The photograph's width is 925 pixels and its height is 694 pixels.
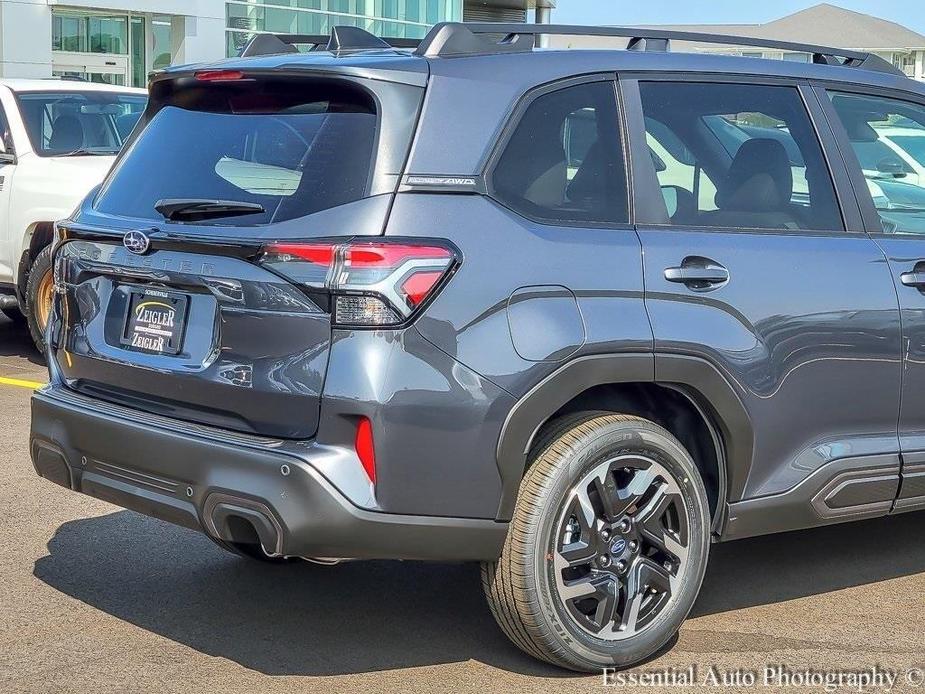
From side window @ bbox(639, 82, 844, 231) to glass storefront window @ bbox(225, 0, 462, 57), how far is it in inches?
1133

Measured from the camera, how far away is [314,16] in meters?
35.5

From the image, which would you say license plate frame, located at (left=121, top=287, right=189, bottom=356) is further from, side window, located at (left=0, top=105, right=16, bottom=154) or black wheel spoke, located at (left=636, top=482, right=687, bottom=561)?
side window, located at (left=0, top=105, right=16, bottom=154)

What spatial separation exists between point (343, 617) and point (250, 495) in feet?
3.32

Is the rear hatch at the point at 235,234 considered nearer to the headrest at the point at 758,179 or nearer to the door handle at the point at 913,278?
the headrest at the point at 758,179

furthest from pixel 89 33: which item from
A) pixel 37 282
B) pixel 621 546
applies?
pixel 621 546

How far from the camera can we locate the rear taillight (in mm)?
3730

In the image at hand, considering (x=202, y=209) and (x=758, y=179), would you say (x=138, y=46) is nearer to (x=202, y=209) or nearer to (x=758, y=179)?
(x=758, y=179)

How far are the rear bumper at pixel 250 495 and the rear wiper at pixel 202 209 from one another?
23.5 inches

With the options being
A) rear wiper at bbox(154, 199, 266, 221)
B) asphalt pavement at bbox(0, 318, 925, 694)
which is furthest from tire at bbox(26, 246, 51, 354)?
rear wiper at bbox(154, 199, 266, 221)

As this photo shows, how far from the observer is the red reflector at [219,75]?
4293mm

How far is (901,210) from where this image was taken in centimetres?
499

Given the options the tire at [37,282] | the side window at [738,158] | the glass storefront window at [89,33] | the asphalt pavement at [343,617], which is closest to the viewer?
the asphalt pavement at [343,617]

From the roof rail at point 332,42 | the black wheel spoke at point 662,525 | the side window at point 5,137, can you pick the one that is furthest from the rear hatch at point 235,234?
the side window at point 5,137

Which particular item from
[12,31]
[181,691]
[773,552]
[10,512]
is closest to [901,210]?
[773,552]
